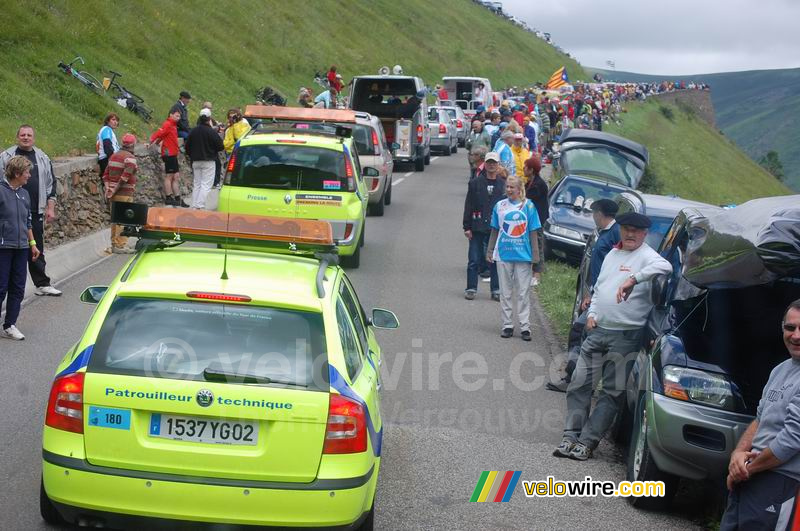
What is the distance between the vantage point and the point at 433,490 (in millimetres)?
7312

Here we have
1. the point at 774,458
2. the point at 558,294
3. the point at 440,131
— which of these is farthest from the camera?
the point at 440,131

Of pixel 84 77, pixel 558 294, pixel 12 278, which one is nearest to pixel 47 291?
pixel 12 278

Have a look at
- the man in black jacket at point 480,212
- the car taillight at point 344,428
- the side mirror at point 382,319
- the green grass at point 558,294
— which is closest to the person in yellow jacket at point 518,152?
the green grass at point 558,294

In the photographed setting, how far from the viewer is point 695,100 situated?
395 feet

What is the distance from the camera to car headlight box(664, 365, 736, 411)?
6.84 m

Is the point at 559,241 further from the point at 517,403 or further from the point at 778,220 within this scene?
the point at 778,220

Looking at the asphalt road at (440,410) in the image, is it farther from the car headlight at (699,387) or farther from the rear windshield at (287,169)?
the rear windshield at (287,169)

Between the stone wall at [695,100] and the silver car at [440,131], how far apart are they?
71.7 metres

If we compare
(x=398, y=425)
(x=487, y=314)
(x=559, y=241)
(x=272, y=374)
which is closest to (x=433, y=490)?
(x=398, y=425)

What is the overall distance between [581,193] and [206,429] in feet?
45.5

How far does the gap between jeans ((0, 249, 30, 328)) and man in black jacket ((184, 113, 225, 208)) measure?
923 cm

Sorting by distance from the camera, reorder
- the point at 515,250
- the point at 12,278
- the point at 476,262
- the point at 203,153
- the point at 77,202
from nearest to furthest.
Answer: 1. the point at 12,278
2. the point at 515,250
3. the point at 476,262
4. the point at 77,202
5. the point at 203,153

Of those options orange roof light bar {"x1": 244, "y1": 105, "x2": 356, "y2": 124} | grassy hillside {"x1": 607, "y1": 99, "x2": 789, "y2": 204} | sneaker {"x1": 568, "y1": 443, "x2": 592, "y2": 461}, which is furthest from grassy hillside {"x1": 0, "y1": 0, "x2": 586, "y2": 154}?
grassy hillside {"x1": 607, "y1": 99, "x2": 789, "y2": 204}

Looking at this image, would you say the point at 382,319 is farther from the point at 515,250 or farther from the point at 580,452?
→ the point at 515,250
